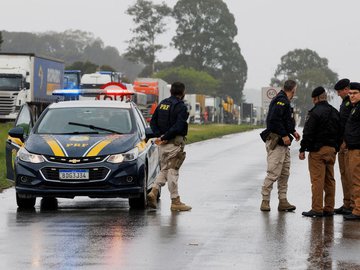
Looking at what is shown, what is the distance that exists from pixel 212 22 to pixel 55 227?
139 metres

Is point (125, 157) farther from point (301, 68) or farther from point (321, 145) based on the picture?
point (301, 68)

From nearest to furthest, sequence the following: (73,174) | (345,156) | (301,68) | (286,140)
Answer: (73,174) → (286,140) → (345,156) → (301,68)

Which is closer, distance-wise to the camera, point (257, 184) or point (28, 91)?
point (257, 184)

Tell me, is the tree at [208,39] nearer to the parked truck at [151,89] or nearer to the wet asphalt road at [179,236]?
the parked truck at [151,89]

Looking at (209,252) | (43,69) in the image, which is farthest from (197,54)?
(209,252)

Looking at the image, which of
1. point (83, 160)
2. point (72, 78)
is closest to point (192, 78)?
point (72, 78)

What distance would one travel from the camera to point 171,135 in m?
15.1

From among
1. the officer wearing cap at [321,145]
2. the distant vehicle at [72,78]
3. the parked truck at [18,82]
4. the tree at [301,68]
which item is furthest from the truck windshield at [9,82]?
the tree at [301,68]

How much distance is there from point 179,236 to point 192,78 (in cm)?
13238

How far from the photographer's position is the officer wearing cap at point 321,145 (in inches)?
571

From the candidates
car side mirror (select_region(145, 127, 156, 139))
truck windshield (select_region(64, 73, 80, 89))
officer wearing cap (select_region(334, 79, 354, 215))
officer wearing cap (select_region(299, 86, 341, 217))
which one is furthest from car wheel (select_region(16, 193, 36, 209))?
truck windshield (select_region(64, 73, 80, 89))

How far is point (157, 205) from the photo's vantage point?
51.8ft

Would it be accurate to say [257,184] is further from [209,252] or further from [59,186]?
[209,252]

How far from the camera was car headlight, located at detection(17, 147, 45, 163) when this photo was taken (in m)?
14.5
